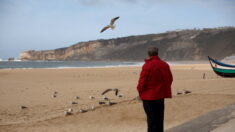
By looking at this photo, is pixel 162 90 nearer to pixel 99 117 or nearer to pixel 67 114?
pixel 99 117

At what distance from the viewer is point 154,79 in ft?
13.5

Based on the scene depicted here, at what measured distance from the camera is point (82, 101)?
34.9ft

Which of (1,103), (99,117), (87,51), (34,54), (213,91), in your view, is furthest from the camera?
(34,54)

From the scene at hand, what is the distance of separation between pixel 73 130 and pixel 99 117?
1060mm

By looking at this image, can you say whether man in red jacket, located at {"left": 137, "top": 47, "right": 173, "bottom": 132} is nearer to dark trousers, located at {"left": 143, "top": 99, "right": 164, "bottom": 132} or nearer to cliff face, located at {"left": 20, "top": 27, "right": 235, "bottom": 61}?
dark trousers, located at {"left": 143, "top": 99, "right": 164, "bottom": 132}

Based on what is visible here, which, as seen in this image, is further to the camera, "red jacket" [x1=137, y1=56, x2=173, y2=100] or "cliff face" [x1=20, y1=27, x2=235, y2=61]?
"cliff face" [x1=20, y1=27, x2=235, y2=61]

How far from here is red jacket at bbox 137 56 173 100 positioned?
4.10m

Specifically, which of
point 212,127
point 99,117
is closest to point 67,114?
point 99,117

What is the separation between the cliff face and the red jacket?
92173 mm

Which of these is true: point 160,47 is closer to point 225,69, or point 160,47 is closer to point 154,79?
point 225,69

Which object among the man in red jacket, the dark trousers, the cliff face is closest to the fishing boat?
the dark trousers

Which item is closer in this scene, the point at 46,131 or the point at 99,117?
the point at 46,131

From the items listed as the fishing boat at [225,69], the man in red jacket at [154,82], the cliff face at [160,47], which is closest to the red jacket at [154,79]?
the man in red jacket at [154,82]

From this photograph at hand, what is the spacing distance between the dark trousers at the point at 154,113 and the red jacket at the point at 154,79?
0.09 m
